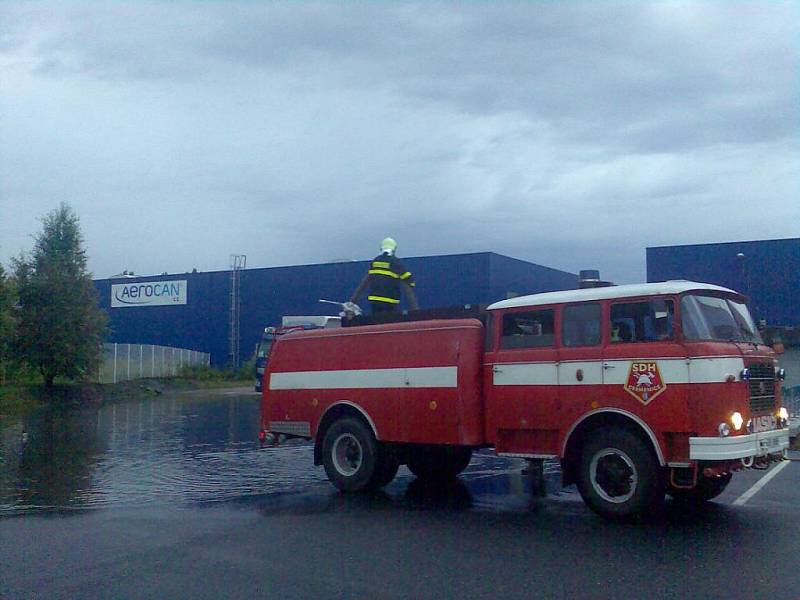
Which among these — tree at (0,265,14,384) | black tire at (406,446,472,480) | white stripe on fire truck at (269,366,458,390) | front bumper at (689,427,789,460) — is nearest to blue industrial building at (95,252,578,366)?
tree at (0,265,14,384)

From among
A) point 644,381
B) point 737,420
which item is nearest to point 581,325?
point 644,381

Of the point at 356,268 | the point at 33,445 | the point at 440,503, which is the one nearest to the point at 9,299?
the point at 33,445

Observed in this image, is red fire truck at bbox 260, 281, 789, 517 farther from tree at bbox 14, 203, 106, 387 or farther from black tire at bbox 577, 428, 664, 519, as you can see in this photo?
tree at bbox 14, 203, 106, 387

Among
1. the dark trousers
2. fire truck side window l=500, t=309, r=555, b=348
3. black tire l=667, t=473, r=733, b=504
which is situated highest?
the dark trousers

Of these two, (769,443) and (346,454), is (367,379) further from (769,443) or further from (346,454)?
(769,443)

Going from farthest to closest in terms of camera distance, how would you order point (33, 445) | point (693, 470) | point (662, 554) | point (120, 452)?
point (33, 445) < point (120, 452) < point (693, 470) < point (662, 554)

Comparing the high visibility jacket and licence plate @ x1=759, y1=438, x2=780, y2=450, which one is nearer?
licence plate @ x1=759, y1=438, x2=780, y2=450

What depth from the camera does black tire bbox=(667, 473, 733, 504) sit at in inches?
394

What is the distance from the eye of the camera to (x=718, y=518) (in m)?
9.32

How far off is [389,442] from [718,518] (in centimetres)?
407

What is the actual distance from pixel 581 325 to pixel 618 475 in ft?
5.52

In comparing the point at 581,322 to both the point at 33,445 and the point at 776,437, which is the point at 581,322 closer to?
the point at 776,437

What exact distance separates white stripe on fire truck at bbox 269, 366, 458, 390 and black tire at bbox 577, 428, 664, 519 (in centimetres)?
196

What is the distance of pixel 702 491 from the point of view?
10164 mm
